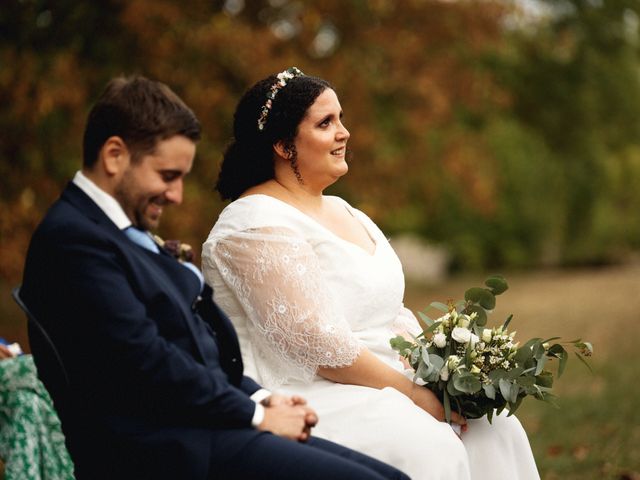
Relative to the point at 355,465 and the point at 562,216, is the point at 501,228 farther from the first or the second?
the point at 355,465

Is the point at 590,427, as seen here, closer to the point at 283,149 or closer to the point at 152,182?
the point at 283,149

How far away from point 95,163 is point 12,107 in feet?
18.6

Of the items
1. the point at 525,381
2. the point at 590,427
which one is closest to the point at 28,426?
the point at 525,381

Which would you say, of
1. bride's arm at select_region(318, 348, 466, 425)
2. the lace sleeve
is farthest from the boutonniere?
bride's arm at select_region(318, 348, 466, 425)

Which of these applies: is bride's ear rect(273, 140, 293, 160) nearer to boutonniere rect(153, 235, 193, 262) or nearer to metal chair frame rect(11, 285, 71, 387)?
boutonniere rect(153, 235, 193, 262)

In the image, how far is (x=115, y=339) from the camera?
251 cm

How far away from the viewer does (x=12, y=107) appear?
7.89 meters

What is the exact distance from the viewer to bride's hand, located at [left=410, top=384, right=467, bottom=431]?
347cm

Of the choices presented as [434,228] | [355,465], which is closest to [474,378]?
[355,465]

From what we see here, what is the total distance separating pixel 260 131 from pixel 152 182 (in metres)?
1.18

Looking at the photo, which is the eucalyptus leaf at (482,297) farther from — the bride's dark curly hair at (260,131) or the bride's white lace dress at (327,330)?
the bride's dark curly hair at (260,131)

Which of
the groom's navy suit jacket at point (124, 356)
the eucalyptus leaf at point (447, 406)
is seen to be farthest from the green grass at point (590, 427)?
the groom's navy suit jacket at point (124, 356)

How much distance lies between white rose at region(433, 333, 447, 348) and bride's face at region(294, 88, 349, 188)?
0.78m

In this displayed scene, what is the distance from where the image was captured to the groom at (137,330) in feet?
8.30
